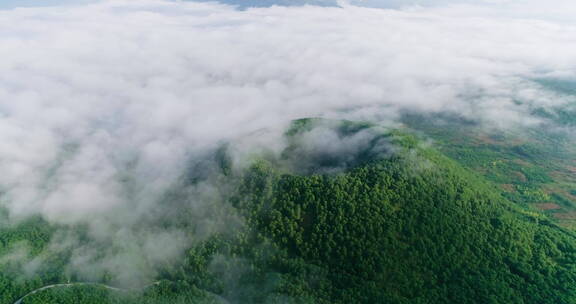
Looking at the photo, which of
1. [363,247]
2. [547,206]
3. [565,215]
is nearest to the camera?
[363,247]

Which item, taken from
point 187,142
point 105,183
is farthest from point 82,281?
point 187,142

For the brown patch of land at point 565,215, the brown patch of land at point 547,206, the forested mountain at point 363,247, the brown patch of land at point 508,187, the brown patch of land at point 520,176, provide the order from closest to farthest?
the forested mountain at point 363,247 < the brown patch of land at point 565,215 < the brown patch of land at point 547,206 < the brown patch of land at point 508,187 < the brown patch of land at point 520,176

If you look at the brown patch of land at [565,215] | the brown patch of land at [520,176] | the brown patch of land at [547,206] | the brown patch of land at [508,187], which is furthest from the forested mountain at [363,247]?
the brown patch of land at [520,176]

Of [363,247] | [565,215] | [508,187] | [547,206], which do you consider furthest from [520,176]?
[363,247]

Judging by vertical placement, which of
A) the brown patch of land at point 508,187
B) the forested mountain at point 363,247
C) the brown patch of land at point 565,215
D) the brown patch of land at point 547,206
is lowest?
the brown patch of land at point 565,215

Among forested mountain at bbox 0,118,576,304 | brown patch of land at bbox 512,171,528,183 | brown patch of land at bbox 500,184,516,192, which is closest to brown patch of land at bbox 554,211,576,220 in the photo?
brown patch of land at bbox 500,184,516,192

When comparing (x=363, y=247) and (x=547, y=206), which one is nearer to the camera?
(x=363, y=247)

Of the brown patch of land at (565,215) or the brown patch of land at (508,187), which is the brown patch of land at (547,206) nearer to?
the brown patch of land at (565,215)

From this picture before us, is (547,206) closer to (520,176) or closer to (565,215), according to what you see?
(565,215)
